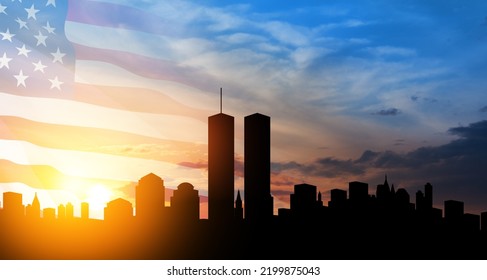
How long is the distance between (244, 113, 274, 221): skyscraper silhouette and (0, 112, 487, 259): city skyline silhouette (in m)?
0.05

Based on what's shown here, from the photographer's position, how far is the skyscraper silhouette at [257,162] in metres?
32.8

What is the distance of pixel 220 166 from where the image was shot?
3247 centimetres

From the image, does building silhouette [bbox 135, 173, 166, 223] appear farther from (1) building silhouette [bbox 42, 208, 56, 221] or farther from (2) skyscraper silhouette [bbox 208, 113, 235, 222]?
(1) building silhouette [bbox 42, 208, 56, 221]

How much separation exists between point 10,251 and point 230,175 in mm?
11550

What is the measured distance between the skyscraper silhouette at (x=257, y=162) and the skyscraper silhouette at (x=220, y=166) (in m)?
0.96

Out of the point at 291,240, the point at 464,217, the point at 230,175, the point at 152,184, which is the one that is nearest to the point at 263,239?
the point at 291,240

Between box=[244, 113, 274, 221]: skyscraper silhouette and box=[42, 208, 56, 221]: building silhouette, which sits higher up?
box=[244, 113, 274, 221]: skyscraper silhouette

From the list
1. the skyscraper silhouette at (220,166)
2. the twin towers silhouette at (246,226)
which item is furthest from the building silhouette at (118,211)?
the skyscraper silhouette at (220,166)

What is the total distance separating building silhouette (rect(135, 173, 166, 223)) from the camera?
28.5 metres

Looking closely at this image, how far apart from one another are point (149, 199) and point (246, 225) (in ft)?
18.9

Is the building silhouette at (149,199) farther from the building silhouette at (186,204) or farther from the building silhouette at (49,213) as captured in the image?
the building silhouette at (49,213)

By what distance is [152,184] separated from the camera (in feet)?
94.7

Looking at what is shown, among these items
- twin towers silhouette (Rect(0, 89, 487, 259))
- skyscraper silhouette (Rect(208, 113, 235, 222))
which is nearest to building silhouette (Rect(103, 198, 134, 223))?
twin towers silhouette (Rect(0, 89, 487, 259))

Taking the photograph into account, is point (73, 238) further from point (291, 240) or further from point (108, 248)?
point (291, 240)
